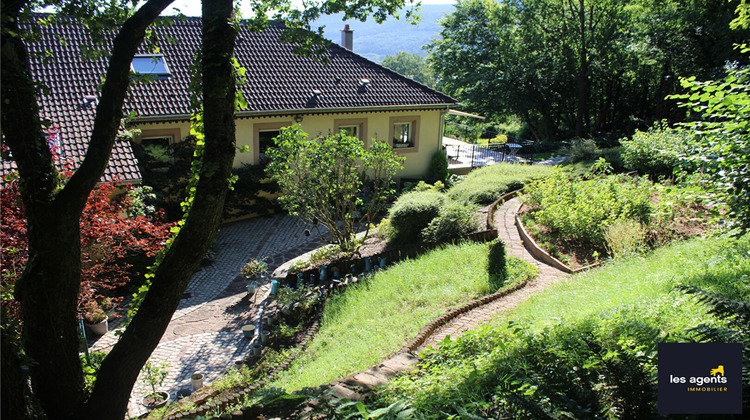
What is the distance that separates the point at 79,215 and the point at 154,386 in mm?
4675

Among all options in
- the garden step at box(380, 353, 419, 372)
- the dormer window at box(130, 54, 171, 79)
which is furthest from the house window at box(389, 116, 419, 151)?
the garden step at box(380, 353, 419, 372)

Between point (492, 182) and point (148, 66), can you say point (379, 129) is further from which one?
point (148, 66)

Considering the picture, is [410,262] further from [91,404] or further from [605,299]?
[91,404]

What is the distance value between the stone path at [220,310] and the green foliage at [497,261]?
15.0 feet

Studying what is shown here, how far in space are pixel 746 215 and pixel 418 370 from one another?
3829 mm

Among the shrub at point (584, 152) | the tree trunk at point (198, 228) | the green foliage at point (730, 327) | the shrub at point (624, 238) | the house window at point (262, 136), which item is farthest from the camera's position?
the shrub at point (584, 152)

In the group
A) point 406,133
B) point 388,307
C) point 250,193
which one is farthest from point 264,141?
point 388,307

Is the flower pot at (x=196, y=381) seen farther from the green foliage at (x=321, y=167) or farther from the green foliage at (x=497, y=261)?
the green foliage at (x=497, y=261)

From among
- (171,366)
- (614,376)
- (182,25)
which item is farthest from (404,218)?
(182,25)

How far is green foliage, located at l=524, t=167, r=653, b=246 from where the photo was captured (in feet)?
31.6

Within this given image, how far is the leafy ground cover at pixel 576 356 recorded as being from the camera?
3.73 m

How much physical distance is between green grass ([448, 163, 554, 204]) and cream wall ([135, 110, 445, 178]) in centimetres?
327

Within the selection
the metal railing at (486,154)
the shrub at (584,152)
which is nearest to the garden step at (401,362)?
the shrub at (584,152)

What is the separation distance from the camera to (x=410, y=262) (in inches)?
404
